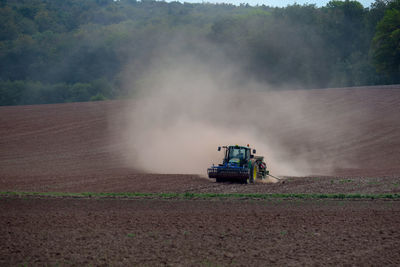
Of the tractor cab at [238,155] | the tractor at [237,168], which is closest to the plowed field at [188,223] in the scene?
the tractor at [237,168]

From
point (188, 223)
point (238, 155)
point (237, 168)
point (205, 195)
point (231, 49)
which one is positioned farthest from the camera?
point (231, 49)

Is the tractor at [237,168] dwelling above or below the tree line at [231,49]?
below

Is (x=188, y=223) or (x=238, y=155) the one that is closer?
(x=188, y=223)

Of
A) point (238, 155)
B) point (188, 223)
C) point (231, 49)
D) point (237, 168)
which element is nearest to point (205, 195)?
point (237, 168)

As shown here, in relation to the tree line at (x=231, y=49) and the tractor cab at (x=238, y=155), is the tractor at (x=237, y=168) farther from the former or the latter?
the tree line at (x=231, y=49)

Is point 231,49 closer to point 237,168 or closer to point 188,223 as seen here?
point 237,168

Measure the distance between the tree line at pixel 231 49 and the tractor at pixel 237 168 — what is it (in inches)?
1983

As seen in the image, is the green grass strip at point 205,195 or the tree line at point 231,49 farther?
the tree line at point 231,49

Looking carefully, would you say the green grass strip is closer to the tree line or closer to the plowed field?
the plowed field

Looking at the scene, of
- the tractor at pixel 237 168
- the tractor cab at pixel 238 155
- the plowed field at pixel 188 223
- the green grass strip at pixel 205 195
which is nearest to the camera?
the plowed field at pixel 188 223

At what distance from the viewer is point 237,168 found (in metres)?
22.7

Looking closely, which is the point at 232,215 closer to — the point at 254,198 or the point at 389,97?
the point at 254,198

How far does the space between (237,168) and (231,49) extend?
6386 centimetres

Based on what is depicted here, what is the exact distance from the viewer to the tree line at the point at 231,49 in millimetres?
75938
